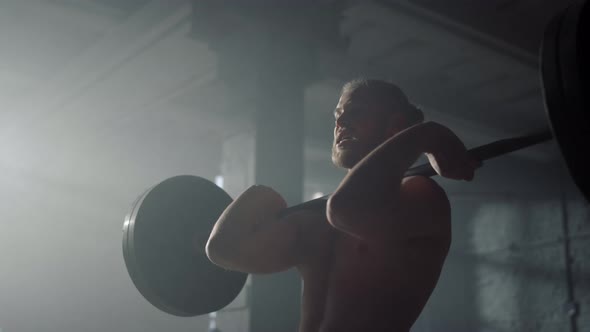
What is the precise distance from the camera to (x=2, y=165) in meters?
6.48

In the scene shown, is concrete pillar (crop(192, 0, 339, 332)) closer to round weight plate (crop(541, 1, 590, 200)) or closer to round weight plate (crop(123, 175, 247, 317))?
round weight plate (crop(123, 175, 247, 317))

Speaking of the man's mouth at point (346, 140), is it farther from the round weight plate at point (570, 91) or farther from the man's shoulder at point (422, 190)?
the round weight plate at point (570, 91)

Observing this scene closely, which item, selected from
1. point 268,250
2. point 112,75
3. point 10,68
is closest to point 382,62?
point 112,75

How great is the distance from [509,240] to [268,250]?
6113 millimetres

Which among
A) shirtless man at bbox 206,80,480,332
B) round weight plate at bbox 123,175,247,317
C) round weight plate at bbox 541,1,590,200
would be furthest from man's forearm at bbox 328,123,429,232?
round weight plate at bbox 123,175,247,317

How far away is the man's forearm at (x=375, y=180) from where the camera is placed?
3.40ft

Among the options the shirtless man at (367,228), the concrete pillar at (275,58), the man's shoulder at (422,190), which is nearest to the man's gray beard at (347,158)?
the shirtless man at (367,228)

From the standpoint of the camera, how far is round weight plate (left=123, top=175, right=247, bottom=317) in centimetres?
164

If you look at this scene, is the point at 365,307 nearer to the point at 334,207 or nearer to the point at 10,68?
the point at 334,207

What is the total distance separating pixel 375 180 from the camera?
1.03 m

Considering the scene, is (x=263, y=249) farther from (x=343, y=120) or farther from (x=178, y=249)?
(x=178, y=249)

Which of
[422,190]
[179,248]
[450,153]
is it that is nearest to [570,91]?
[450,153]

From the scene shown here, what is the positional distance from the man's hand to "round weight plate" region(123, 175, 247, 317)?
0.82m

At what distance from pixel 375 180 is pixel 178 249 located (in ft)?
2.72
